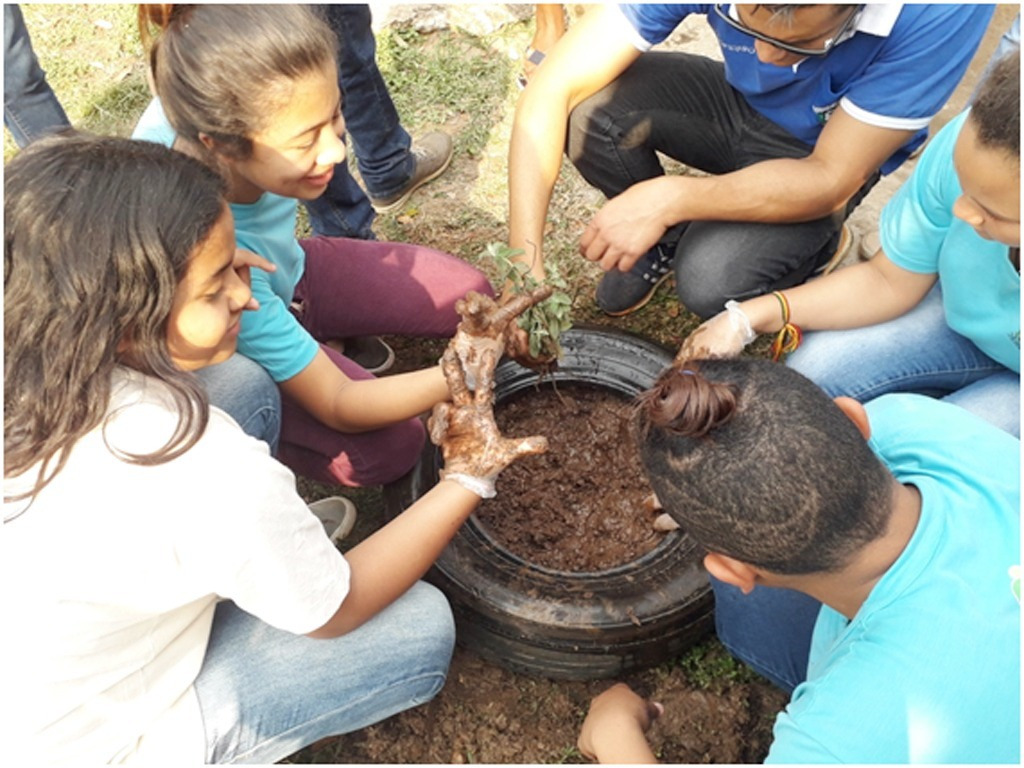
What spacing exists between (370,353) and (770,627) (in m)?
1.67

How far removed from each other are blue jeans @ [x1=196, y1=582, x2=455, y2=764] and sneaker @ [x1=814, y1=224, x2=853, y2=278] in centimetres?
202

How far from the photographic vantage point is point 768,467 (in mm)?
1425

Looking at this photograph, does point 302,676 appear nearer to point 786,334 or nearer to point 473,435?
point 473,435

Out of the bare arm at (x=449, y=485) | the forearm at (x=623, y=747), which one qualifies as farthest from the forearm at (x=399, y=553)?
the forearm at (x=623, y=747)

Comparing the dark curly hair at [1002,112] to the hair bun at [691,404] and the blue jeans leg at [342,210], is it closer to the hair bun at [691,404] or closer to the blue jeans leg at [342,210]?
the hair bun at [691,404]

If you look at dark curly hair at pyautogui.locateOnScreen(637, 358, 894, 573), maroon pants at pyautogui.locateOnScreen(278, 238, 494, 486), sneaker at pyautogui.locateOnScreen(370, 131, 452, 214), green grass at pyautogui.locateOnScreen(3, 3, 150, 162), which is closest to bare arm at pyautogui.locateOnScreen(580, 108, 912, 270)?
maroon pants at pyautogui.locateOnScreen(278, 238, 494, 486)

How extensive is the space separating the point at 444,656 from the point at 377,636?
202 mm

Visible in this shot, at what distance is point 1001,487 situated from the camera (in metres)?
1.60

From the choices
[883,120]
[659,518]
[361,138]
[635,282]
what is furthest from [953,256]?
[361,138]

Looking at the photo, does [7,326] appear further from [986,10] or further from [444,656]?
[986,10]

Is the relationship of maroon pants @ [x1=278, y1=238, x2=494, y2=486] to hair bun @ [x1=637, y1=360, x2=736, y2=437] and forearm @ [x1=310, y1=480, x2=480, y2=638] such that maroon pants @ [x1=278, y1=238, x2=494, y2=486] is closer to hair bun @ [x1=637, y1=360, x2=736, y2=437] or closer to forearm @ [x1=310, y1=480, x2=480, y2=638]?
forearm @ [x1=310, y1=480, x2=480, y2=638]

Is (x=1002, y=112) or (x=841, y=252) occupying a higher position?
(x=1002, y=112)

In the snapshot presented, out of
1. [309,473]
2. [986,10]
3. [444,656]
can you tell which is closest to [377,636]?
[444,656]

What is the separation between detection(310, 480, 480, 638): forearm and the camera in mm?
1864
